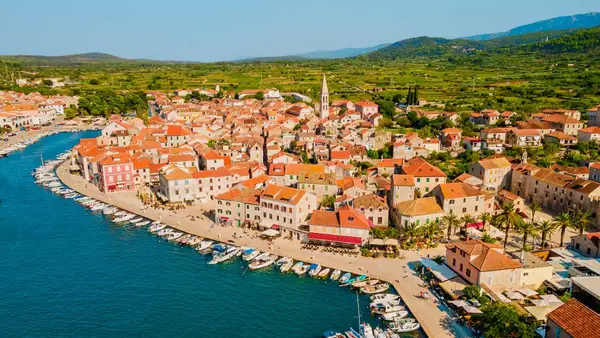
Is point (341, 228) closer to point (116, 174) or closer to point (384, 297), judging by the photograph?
point (384, 297)

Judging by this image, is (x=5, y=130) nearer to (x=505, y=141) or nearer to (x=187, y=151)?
(x=187, y=151)

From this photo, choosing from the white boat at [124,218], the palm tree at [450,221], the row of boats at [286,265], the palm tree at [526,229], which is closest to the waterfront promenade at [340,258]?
the row of boats at [286,265]

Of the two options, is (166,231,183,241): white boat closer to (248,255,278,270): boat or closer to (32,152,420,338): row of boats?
(32,152,420,338): row of boats

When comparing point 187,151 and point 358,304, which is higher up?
point 187,151

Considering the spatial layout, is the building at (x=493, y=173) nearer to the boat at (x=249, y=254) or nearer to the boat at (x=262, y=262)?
the boat at (x=262, y=262)

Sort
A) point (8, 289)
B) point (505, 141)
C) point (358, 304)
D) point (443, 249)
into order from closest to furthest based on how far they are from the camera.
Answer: point (358, 304) → point (8, 289) → point (443, 249) → point (505, 141)

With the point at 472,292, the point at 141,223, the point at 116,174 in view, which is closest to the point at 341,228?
the point at 472,292

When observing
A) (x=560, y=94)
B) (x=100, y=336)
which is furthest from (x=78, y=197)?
(x=560, y=94)
